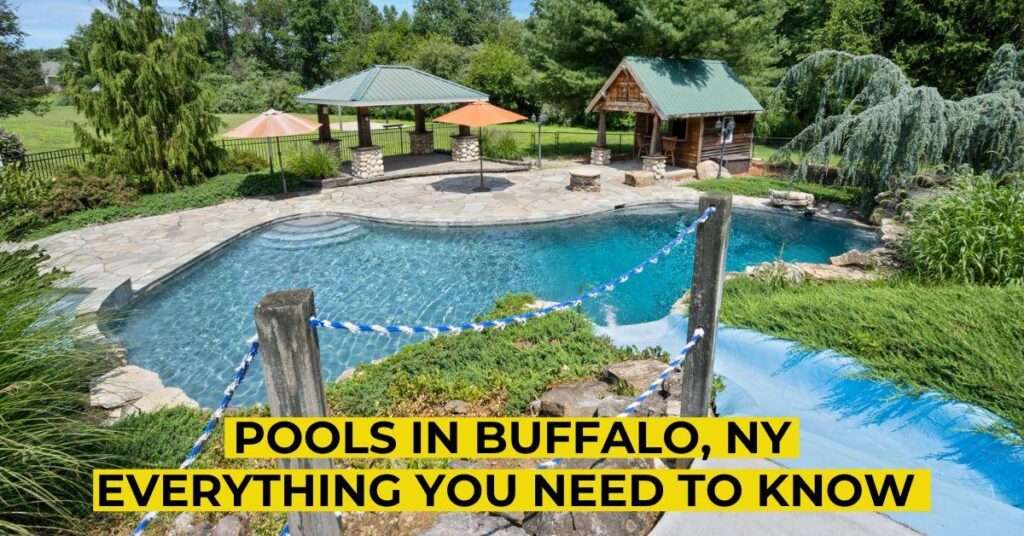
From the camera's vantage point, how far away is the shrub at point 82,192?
13141 millimetres

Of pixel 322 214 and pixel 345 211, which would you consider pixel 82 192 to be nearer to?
pixel 322 214

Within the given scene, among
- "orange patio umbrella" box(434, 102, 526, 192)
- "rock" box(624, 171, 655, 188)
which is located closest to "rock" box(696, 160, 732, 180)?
"rock" box(624, 171, 655, 188)

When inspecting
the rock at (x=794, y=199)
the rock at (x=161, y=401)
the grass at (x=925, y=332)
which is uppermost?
the rock at (x=794, y=199)

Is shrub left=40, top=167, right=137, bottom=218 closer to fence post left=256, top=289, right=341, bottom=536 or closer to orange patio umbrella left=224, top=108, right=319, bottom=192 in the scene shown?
orange patio umbrella left=224, top=108, right=319, bottom=192

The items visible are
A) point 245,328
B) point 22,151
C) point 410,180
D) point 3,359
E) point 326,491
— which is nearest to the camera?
point 326,491

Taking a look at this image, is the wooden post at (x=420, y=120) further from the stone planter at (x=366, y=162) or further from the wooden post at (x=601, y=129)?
the wooden post at (x=601, y=129)

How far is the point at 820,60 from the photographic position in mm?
15125

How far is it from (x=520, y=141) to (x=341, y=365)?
71.6 ft

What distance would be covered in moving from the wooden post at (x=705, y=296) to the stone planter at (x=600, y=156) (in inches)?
724

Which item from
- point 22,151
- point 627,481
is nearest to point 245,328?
point 627,481

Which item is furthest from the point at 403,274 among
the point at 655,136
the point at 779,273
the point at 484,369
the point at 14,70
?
the point at 14,70

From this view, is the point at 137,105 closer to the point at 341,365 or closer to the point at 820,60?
the point at 341,365

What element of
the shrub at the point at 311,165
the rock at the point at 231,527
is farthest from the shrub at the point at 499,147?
the rock at the point at 231,527

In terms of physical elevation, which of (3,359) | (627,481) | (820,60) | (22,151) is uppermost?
(820,60)
